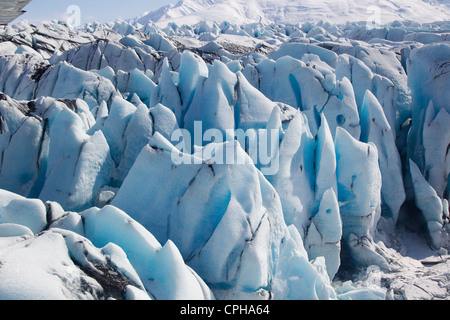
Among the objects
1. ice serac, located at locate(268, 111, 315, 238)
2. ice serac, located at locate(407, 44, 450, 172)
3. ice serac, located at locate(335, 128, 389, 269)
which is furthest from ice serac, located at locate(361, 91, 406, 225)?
ice serac, located at locate(268, 111, 315, 238)

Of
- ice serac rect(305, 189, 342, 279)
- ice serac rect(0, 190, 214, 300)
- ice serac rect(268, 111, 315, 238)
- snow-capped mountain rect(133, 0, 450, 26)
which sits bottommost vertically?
snow-capped mountain rect(133, 0, 450, 26)

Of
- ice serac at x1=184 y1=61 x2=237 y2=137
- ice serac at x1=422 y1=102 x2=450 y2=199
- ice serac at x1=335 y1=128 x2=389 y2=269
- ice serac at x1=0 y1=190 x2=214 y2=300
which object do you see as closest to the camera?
ice serac at x1=0 y1=190 x2=214 y2=300

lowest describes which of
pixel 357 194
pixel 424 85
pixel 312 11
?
pixel 312 11

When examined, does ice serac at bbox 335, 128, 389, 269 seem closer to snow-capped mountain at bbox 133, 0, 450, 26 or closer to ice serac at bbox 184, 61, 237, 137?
ice serac at bbox 184, 61, 237, 137

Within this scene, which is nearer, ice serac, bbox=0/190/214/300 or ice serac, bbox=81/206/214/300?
ice serac, bbox=0/190/214/300

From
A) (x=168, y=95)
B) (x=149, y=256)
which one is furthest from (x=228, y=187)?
(x=168, y=95)

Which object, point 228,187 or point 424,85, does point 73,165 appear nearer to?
point 228,187
